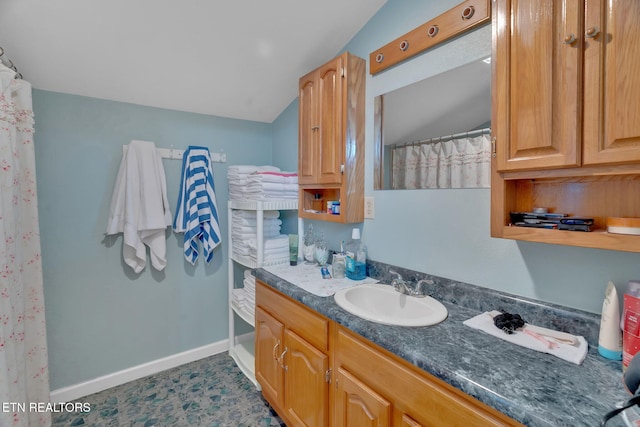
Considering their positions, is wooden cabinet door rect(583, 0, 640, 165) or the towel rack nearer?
wooden cabinet door rect(583, 0, 640, 165)

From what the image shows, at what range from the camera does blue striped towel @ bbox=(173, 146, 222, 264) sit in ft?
7.25

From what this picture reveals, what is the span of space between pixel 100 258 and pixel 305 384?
1.65 metres

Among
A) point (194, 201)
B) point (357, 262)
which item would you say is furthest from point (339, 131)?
point (194, 201)

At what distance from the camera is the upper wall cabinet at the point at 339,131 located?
5.37 feet

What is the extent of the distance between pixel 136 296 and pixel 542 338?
7.86 ft

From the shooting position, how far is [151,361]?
2195 millimetres

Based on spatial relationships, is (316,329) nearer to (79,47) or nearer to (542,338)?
(542,338)

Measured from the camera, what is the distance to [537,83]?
0.86 meters

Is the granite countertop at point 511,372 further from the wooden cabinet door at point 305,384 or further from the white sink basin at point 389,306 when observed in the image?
the wooden cabinet door at point 305,384

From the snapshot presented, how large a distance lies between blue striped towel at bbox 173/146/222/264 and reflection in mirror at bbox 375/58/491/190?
4.43 ft

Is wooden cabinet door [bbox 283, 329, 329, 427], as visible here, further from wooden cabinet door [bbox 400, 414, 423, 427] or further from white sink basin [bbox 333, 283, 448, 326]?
wooden cabinet door [bbox 400, 414, 423, 427]

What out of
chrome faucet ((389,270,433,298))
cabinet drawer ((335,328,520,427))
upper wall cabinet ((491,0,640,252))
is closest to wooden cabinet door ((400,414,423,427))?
cabinet drawer ((335,328,520,427))

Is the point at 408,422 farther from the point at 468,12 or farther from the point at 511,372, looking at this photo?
the point at 468,12

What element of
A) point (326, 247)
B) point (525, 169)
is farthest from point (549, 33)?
point (326, 247)
